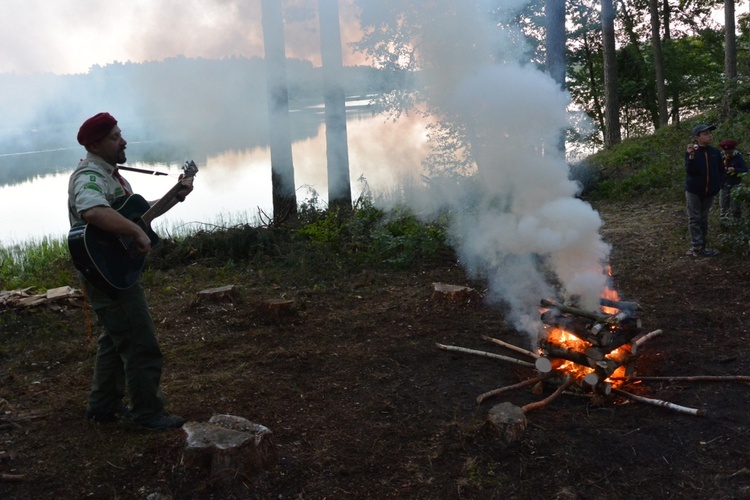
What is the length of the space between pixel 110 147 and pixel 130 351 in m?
1.32

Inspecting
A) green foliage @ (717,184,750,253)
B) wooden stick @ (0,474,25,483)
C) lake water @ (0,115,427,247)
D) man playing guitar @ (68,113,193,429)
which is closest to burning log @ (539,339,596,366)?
man playing guitar @ (68,113,193,429)

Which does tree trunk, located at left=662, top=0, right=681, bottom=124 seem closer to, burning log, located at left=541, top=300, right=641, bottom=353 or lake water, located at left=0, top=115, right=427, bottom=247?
lake water, located at left=0, top=115, right=427, bottom=247

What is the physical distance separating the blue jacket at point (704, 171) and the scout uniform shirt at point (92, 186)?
23.2 feet

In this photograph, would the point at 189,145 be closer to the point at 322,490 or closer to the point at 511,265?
the point at 511,265

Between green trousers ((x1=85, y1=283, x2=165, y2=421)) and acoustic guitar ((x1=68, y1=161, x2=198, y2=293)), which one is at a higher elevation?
acoustic guitar ((x1=68, y1=161, x2=198, y2=293))

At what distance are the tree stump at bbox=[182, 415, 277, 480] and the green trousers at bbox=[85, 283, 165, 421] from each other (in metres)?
0.52

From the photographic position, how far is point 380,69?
852cm

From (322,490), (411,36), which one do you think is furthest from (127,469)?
(411,36)

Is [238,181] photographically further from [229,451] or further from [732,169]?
[229,451]

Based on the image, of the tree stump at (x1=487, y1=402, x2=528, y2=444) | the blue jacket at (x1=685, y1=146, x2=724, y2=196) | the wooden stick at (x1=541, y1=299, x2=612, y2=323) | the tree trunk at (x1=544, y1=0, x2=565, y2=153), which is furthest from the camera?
the tree trunk at (x1=544, y1=0, x2=565, y2=153)

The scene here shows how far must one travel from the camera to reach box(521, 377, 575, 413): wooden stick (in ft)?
13.9

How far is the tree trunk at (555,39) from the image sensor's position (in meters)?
9.71

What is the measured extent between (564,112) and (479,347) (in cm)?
245

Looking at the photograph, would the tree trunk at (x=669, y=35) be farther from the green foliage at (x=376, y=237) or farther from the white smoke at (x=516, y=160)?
the white smoke at (x=516, y=160)
